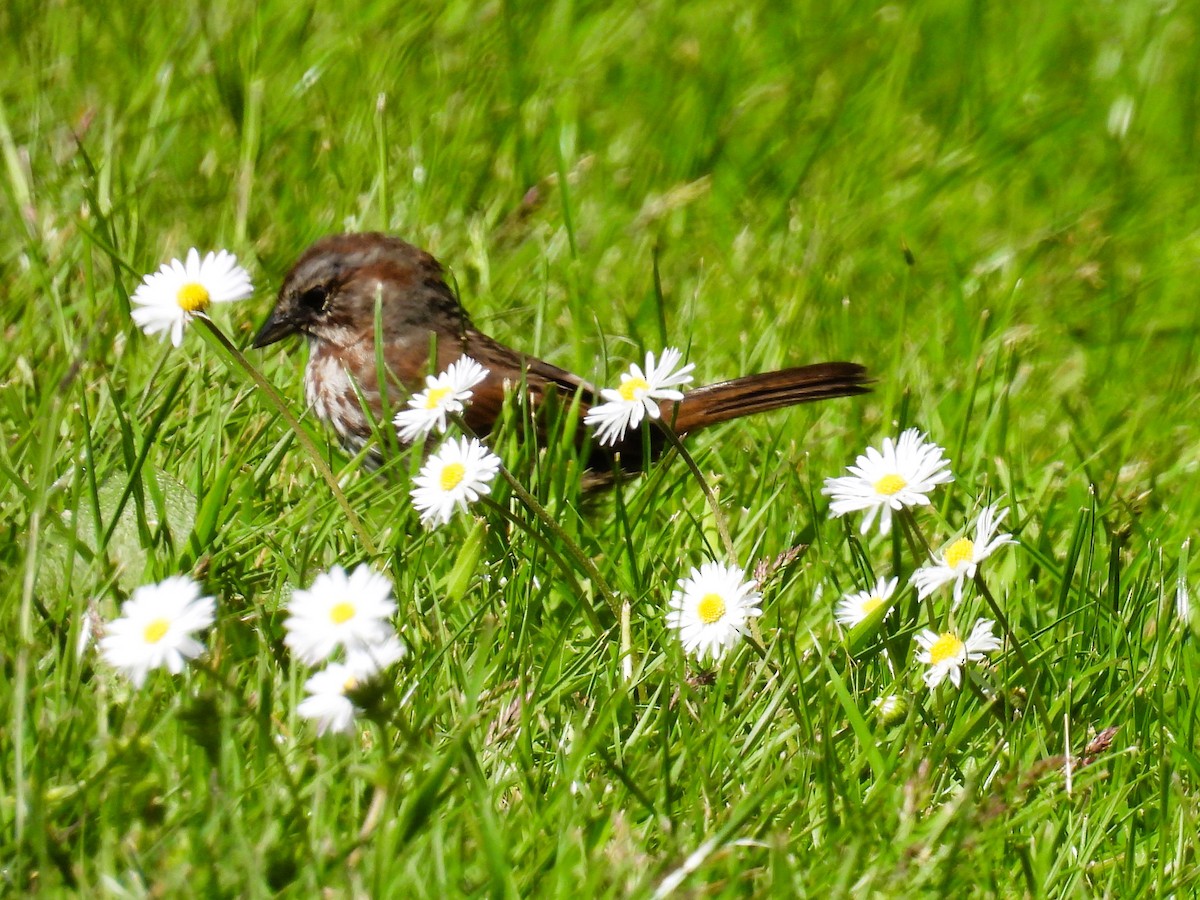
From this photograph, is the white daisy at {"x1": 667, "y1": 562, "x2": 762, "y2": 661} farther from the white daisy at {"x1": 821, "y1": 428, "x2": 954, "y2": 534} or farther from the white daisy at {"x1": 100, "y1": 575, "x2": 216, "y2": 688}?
the white daisy at {"x1": 100, "y1": 575, "x2": 216, "y2": 688}

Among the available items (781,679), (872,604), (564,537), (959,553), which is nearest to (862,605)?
(872,604)

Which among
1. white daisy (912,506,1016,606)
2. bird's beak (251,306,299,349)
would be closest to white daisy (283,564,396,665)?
white daisy (912,506,1016,606)

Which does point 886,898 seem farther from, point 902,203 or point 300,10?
point 300,10

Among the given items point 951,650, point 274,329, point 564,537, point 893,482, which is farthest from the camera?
point 274,329

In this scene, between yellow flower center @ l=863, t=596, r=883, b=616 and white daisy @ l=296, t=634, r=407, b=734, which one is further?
yellow flower center @ l=863, t=596, r=883, b=616

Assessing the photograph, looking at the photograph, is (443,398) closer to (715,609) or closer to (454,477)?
(454,477)

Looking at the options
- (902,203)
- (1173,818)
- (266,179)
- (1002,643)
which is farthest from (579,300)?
(1173,818)

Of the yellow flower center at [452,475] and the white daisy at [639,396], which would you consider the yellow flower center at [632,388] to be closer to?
the white daisy at [639,396]
